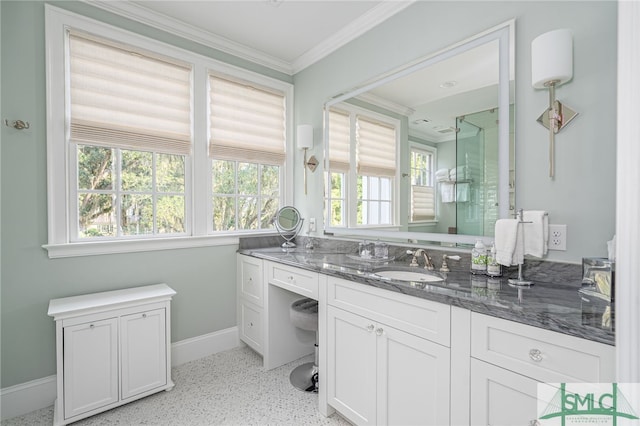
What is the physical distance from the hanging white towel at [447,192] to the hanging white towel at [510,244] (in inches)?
16.3

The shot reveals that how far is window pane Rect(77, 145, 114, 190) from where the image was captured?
7.02 ft

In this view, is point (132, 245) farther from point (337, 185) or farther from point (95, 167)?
point (337, 185)

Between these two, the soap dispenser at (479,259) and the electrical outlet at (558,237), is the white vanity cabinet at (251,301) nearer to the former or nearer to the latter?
the soap dispenser at (479,259)

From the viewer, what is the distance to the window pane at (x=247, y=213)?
115 inches

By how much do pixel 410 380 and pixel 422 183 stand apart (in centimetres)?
118

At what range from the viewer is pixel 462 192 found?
1.79 m

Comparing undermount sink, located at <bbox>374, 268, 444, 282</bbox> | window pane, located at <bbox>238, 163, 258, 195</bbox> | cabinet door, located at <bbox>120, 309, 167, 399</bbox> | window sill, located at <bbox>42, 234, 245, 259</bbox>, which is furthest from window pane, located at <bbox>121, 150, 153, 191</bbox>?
undermount sink, located at <bbox>374, 268, 444, 282</bbox>

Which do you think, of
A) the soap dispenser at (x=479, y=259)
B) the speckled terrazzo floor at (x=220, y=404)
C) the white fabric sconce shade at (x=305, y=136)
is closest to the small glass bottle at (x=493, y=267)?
the soap dispenser at (x=479, y=259)

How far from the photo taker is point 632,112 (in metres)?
0.88

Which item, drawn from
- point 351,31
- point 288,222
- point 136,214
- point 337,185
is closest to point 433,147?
point 337,185

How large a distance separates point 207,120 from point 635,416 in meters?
2.94

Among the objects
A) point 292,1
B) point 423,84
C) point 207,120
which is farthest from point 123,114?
point 423,84

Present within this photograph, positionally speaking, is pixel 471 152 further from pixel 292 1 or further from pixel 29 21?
pixel 29 21

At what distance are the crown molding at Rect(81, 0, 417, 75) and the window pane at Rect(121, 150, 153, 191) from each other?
3.35 ft
